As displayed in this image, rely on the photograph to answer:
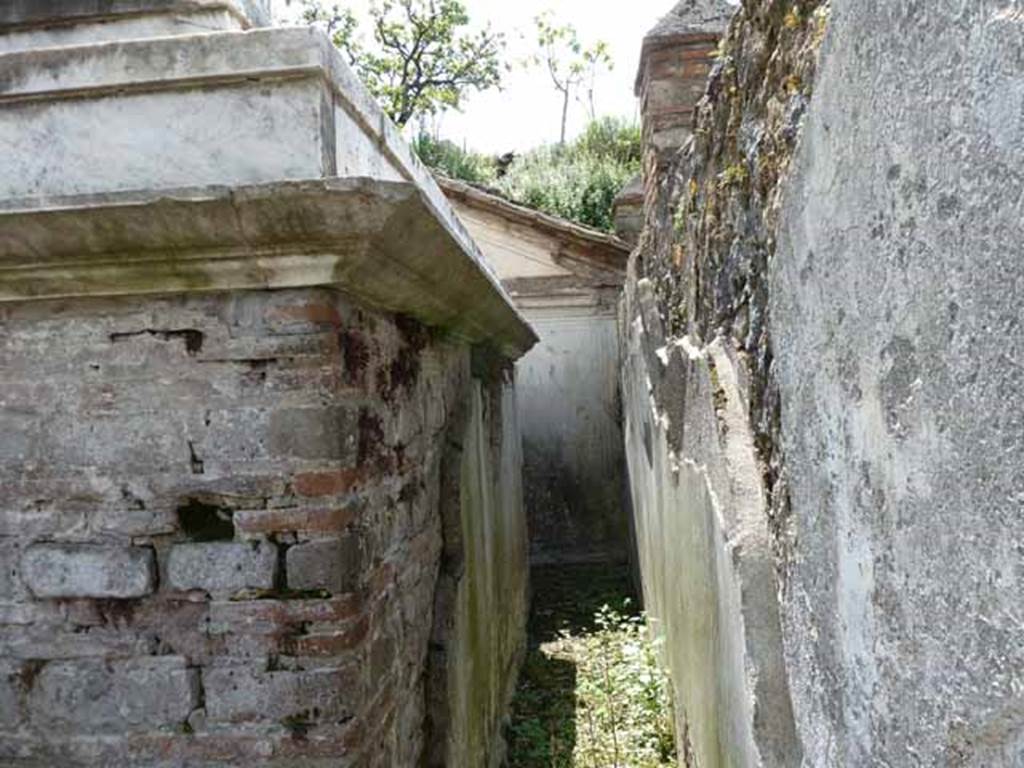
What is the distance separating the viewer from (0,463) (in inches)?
89.3

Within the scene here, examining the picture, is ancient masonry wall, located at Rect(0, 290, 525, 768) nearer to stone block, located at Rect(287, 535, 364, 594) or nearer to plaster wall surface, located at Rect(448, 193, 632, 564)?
stone block, located at Rect(287, 535, 364, 594)

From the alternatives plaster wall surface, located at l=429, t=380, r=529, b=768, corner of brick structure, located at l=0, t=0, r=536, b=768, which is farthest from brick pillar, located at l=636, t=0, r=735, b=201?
corner of brick structure, located at l=0, t=0, r=536, b=768

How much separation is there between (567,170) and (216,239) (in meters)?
15.4

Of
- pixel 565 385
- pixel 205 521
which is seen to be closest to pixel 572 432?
pixel 565 385

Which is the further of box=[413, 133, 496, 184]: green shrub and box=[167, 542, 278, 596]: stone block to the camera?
box=[413, 133, 496, 184]: green shrub

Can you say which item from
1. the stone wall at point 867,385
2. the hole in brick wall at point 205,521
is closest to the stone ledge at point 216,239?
the hole in brick wall at point 205,521

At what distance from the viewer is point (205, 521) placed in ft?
7.41

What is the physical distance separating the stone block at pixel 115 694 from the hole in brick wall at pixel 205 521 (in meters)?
0.31

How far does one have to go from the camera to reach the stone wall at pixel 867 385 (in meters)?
0.79

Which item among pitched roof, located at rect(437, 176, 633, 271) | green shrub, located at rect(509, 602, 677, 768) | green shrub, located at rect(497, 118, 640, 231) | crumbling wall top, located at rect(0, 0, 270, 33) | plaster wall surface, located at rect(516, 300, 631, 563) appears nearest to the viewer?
crumbling wall top, located at rect(0, 0, 270, 33)

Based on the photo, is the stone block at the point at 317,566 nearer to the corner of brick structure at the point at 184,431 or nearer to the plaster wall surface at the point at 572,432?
the corner of brick structure at the point at 184,431

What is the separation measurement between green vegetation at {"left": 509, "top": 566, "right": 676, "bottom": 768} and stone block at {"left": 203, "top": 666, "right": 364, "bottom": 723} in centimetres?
280

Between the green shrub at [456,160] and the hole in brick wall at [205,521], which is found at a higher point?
the green shrub at [456,160]

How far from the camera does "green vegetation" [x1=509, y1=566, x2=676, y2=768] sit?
477 centimetres
